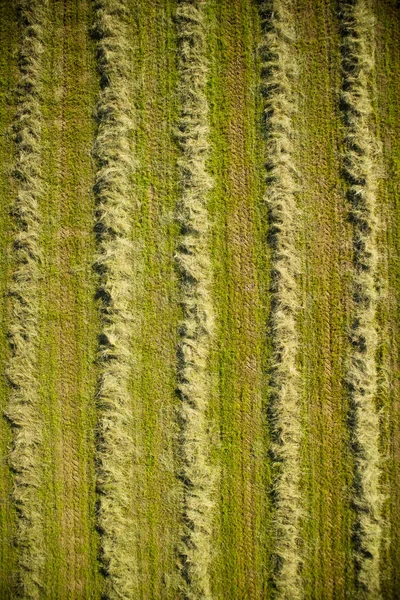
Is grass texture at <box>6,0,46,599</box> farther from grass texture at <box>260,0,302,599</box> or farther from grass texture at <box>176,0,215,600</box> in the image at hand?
grass texture at <box>260,0,302,599</box>

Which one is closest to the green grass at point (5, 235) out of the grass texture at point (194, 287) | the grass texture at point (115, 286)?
the grass texture at point (115, 286)

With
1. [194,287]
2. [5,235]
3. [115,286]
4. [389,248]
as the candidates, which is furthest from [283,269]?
[5,235]

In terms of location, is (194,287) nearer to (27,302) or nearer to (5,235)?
(27,302)

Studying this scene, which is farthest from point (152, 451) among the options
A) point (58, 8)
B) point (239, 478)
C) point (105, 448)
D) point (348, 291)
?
point (58, 8)

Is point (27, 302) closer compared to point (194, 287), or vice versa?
point (194, 287)

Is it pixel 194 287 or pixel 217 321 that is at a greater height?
pixel 194 287

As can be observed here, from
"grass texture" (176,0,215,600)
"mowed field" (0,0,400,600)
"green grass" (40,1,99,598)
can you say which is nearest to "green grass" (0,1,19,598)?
"mowed field" (0,0,400,600)

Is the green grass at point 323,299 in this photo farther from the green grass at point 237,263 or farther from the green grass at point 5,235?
the green grass at point 5,235

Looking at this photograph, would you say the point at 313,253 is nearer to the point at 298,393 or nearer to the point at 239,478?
the point at 298,393
